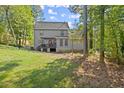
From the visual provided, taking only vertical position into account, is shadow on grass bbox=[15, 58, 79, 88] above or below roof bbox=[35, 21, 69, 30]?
below

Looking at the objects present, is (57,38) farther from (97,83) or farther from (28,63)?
(97,83)

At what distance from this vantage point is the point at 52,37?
13992 mm

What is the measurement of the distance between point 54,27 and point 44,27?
0.53 metres

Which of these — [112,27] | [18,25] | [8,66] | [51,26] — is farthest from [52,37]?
[8,66]

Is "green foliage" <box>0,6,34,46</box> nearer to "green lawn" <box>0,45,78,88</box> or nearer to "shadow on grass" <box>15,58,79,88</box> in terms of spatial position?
"green lawn" <box>0,45,78,88</box>

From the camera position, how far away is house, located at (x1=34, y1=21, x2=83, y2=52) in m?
12.9

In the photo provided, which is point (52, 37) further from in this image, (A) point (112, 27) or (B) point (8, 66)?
(B) point (8, 66)

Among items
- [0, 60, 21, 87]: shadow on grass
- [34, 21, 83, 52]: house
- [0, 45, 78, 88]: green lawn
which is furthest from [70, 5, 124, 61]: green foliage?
[34, 21, 83, 52]: house

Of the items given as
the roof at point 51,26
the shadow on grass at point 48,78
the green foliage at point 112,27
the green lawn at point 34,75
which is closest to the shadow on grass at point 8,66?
the green lawn at point 34,75

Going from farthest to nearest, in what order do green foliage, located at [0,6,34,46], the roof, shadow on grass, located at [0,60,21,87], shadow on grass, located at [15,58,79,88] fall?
the roof → green foliage, located at [0,6,34,46] → shadow on grass, located at [0,60,21,87] → shadow on grass, located at [15,58,79,88]

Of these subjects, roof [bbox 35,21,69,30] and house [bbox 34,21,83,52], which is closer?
house [bbox 34,21,83,52]

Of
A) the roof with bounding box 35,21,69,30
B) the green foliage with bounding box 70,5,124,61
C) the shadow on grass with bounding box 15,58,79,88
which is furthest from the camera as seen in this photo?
the roof with bounding box 35,21,69,30

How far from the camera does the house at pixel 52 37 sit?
42.2ft
